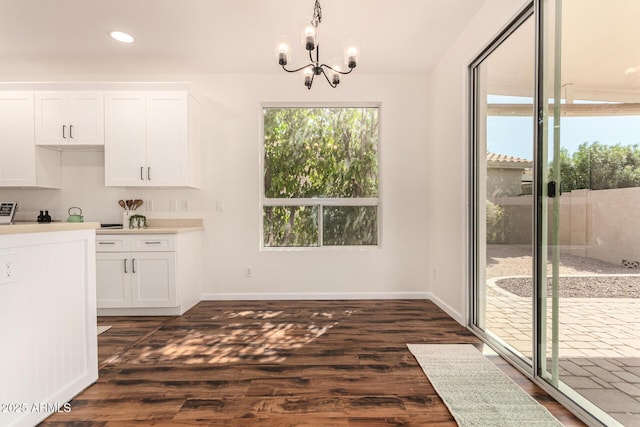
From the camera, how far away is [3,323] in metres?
1.53

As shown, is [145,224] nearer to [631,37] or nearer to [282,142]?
[282,142]

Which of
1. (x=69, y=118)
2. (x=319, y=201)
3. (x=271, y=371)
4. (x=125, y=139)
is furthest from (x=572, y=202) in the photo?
(x=69, y=118)

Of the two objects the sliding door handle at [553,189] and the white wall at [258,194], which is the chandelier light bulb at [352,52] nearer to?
the sliding door handle at [553,189]

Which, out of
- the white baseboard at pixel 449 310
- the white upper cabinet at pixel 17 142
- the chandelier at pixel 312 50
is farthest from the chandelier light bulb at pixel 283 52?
the white upper cabinet at pixel 17 142

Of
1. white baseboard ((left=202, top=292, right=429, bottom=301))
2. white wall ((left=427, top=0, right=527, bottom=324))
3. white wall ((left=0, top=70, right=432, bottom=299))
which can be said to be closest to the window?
white wall ((left=0, top=70, right=432, bottom=299))

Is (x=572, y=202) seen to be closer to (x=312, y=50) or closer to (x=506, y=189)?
(x=506, y=189)

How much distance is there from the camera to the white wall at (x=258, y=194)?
4.11 m

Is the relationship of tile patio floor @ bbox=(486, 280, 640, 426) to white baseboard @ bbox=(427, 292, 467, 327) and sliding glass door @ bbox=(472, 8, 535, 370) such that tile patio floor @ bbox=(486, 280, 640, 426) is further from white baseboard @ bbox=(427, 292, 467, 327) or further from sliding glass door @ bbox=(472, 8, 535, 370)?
white baseboard @ bbox=(427, 292, 467, 327)

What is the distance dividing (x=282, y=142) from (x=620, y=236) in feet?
11.1

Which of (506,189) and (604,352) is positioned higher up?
(506,189)

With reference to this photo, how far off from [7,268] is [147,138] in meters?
2.48

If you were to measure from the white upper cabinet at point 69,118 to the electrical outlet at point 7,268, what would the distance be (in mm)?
2562

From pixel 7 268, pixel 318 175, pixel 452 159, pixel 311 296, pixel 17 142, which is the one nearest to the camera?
pixel 7 268

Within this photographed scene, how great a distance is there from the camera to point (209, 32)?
3148 millimetres
